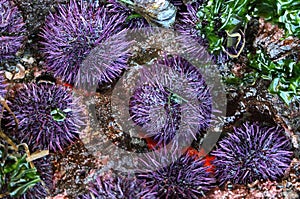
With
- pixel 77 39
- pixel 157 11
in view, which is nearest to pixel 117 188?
pixel 77 39

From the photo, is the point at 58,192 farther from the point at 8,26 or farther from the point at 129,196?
the point at 8,26

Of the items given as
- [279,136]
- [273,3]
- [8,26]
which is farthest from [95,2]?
[279,136]

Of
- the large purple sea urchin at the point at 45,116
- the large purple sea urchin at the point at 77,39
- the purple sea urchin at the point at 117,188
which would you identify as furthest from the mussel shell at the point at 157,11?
the purple sea urchin at the point at 117,188

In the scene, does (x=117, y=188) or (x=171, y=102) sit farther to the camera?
(x=171, y=102)

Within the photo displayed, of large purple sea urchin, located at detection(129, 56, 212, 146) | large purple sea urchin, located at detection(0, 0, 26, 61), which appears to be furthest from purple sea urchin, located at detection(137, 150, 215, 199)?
large purple sea urchin, located at detection(0, 0, 26, 61)

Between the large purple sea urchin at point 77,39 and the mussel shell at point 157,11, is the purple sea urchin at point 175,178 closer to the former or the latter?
the large purple sea urchin at point 77,39

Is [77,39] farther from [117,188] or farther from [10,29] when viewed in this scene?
[117,188]

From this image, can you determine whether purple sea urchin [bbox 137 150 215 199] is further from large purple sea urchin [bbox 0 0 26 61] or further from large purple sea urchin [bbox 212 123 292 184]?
large purple sea urchin [bbox 0 0 26 61]
